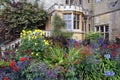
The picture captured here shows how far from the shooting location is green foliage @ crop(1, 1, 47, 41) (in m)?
20.1

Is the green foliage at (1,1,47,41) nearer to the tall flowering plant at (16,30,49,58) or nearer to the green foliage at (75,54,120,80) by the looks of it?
the tall flowering plant at (16,30,49,58)

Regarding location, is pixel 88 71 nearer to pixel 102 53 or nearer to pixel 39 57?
pixel 102 53

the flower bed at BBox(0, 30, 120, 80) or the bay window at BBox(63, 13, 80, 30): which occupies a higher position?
the bay window at BBox(63, 13, 80, 30)

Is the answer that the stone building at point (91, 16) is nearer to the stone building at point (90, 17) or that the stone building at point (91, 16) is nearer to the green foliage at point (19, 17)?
the stone building at point (90, 17)

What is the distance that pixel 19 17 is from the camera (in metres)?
20.4

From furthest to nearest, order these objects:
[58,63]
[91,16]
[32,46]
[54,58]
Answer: [91,16]
[32,46]
[54,58]
[58,63]

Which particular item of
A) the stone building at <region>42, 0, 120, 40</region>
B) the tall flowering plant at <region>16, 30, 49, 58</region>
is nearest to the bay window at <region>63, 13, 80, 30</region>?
the stone building at <region>42, 0, 120, 40</region>

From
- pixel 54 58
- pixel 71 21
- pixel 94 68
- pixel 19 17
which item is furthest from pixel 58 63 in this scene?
pixel 71 21

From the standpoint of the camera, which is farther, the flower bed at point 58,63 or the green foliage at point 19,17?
the green foliage at point 19,17

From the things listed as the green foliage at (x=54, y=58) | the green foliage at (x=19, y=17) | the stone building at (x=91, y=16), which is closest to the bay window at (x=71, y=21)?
the stone building at (x=91, y=16)

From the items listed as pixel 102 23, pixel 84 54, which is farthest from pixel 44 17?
pixel 84 54

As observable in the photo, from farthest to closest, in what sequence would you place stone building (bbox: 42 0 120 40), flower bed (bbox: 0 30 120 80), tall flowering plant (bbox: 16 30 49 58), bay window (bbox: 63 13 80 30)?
bay window (bbox: 63 13 80 30), stone building (bbox: 42 0 120 40), tall flowering plant (bbox: 16 30 49 58), flower bed (bbox: 0 30 120 80)

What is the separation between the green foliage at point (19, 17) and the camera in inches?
791

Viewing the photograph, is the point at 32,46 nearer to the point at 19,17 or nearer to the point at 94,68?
the point at 94,68
